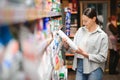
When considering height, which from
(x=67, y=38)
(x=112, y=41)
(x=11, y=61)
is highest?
(x=11, y=61)

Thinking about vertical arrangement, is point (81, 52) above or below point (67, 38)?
below

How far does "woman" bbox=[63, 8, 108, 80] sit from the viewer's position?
12.4 feet

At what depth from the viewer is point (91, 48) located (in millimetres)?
3840

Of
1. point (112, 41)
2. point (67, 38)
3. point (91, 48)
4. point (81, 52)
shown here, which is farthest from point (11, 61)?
point (112, 41)

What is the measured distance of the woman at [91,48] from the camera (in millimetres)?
3781

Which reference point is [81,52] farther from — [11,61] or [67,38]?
[11,61]

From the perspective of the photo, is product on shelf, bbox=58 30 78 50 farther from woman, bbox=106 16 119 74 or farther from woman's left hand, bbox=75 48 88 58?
woman, bbox=106 16 119 74

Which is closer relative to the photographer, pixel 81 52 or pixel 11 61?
pixel 11 61

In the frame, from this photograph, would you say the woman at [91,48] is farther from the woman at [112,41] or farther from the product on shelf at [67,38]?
the woman at [112,41]

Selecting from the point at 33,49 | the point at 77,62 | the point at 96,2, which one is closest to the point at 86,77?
the point at 77,62

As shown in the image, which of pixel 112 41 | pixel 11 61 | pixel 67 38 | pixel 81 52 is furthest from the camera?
pixel 112 41

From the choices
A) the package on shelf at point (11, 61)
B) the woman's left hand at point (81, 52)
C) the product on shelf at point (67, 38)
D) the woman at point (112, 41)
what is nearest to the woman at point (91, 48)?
the woman's left hand at point (81, 52)

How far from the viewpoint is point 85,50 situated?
386 cm

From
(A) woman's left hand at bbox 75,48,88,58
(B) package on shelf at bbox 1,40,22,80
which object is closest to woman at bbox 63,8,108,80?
(A) woman's left hand at bbox 75,48,88,58
